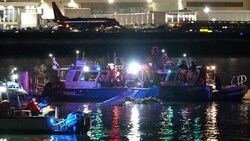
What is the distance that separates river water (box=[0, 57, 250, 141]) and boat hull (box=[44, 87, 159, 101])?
788mm

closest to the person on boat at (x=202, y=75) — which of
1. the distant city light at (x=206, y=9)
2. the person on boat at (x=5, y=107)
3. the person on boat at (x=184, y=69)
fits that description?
the person on boat at (x=184, y=69)

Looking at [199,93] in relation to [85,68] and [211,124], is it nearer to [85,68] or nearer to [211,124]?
[85,68]

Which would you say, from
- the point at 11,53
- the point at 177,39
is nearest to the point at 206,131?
the point at 11,53

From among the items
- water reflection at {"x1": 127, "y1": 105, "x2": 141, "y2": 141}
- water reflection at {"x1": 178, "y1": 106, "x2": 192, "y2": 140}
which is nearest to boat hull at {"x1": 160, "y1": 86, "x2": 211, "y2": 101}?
water reflection at {"x1": 178, "y1": 106, "x2": 192, "y2": 140}

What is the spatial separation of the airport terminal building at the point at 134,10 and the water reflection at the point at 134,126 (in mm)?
105868

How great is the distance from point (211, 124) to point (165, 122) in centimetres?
203

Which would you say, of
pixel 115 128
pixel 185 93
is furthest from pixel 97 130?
pixel 185 93

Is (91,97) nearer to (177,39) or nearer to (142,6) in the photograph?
(177,39)

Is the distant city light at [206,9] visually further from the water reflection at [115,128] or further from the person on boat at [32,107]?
the person on boat at [32,107]

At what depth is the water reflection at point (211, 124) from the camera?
32.8 meters

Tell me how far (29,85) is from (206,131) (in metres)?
12.3

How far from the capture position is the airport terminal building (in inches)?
5782

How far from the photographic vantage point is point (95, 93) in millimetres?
44406

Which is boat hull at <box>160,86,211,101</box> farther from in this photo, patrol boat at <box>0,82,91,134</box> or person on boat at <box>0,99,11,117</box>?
person on boat at <box>0,99,11,117</box>
